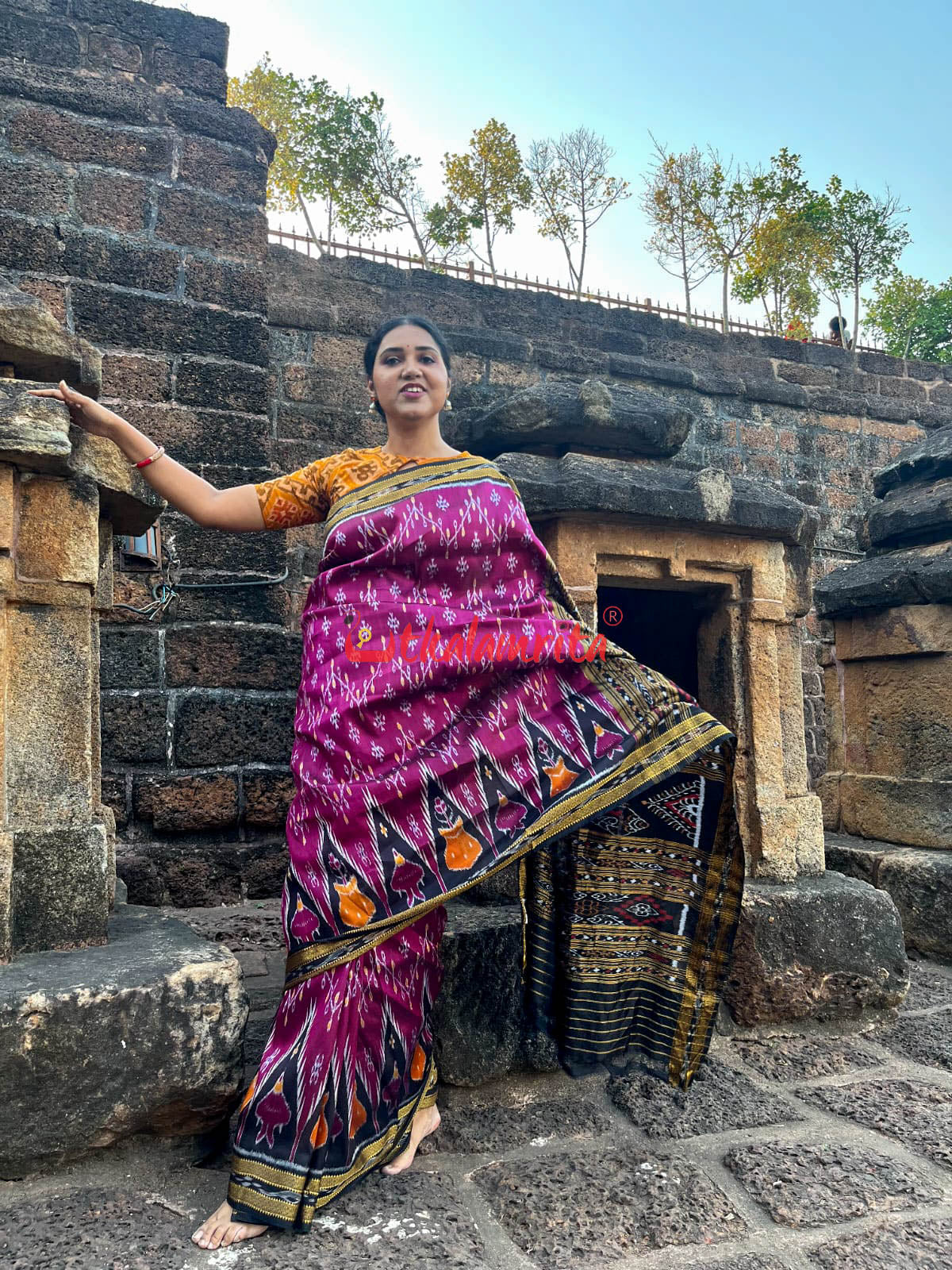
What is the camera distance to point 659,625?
135 inches

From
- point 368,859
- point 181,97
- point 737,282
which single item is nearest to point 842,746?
point 368,859

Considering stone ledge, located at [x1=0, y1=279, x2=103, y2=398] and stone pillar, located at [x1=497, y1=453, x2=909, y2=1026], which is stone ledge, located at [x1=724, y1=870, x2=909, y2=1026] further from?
stone ledge, located at [x1=0, y1=279, x2=103, y2=398]

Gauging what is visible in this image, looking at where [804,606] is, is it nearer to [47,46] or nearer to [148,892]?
[148,892]

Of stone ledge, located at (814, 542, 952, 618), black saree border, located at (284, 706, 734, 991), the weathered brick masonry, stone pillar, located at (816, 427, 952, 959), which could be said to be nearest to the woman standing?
black saree border, located at (284, 706, 734, 991)

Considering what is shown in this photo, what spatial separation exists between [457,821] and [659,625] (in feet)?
5.88

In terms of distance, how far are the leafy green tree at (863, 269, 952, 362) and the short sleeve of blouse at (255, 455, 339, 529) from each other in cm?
1562

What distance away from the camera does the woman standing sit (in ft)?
5.73

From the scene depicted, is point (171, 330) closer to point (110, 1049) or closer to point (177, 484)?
point (177, 484)

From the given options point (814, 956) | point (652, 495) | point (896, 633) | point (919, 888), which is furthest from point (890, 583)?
point (814, 956)

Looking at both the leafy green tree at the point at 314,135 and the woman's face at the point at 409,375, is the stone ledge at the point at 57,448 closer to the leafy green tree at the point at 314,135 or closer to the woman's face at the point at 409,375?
the woman's face at the point at 409,375

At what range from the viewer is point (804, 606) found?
309cm

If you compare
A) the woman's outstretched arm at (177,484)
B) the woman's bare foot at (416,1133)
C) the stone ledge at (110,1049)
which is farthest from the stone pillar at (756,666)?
the stone ledge at (110,1049)

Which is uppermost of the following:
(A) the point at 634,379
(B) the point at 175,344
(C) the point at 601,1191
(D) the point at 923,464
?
(A) the point at 634,379

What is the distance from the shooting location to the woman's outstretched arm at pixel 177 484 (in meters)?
1.98
